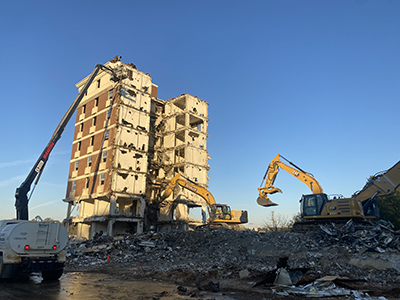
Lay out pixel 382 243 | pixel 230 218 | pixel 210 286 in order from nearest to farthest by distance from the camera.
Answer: pixel 210 286
pixel 382 243
pixel 230 218

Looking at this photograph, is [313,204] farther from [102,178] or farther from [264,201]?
[102,178]

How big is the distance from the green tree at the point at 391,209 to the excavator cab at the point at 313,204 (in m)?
18.9

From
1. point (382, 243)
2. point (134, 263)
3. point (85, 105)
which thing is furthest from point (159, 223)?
point (382, 243)

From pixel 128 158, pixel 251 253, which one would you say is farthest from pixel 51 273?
pixel 128 158

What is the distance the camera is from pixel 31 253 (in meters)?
11.4

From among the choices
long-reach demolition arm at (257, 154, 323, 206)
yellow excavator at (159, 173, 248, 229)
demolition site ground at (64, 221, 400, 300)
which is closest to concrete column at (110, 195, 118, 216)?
yellow excavator at (159, 173, 248, 229)

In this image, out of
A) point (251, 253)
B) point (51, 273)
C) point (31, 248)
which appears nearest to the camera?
point (31, 248)

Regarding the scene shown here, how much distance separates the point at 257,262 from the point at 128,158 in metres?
26.9

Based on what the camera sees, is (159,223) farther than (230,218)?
Yes

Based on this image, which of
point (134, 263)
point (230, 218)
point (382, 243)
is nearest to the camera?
point (382, 243)

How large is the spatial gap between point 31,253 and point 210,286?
701 centimetres

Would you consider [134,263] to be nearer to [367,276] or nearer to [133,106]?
[367,276]

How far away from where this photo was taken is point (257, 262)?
1575 centimetres

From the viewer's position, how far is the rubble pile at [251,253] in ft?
43.4
